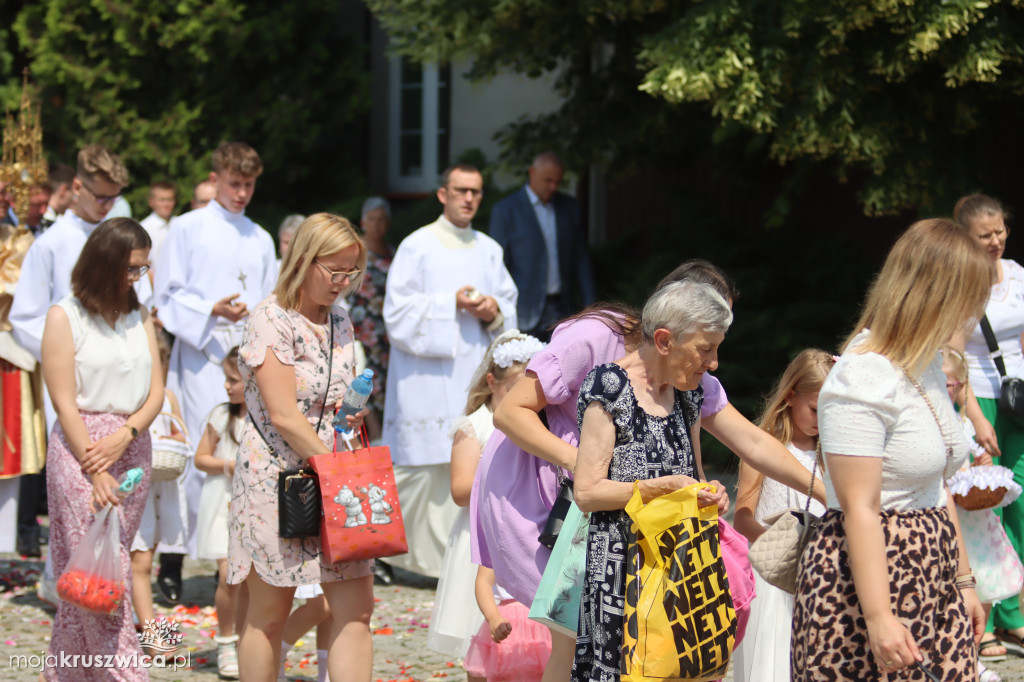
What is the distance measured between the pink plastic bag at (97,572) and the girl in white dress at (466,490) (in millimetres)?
1218

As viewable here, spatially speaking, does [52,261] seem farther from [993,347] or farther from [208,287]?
[993,347]

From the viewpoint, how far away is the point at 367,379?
4.01 meters

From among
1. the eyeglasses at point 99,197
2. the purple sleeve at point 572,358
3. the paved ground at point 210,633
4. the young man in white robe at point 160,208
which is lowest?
the paved ground at point 210,633

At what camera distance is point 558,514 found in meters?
3.62

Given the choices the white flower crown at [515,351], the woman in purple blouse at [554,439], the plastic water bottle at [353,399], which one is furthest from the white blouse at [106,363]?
the woman in purple blouse at [554,439]

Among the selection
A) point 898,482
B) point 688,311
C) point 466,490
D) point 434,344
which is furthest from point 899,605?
point 434,344

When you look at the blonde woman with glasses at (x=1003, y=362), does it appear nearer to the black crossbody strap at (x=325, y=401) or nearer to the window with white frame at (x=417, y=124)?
the black crossbody strap at (x=325, y=401)

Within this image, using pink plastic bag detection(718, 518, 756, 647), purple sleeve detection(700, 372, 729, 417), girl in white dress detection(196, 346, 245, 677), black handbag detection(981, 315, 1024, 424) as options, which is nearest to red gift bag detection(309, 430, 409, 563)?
purple sleeve detection(700, 372, 729, 417)

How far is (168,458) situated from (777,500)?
320cm

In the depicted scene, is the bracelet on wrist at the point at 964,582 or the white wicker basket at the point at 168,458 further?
the white wicker basket at the point at 168,458

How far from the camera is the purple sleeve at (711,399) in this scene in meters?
3.62

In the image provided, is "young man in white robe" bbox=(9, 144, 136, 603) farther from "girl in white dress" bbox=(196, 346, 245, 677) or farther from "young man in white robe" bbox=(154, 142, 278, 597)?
"girl in white dress" bbox=(196, 346, 245, 677)

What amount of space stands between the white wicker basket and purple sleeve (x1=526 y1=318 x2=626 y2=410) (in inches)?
119

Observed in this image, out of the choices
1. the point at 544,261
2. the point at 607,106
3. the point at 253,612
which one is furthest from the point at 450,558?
the point at 607,106
